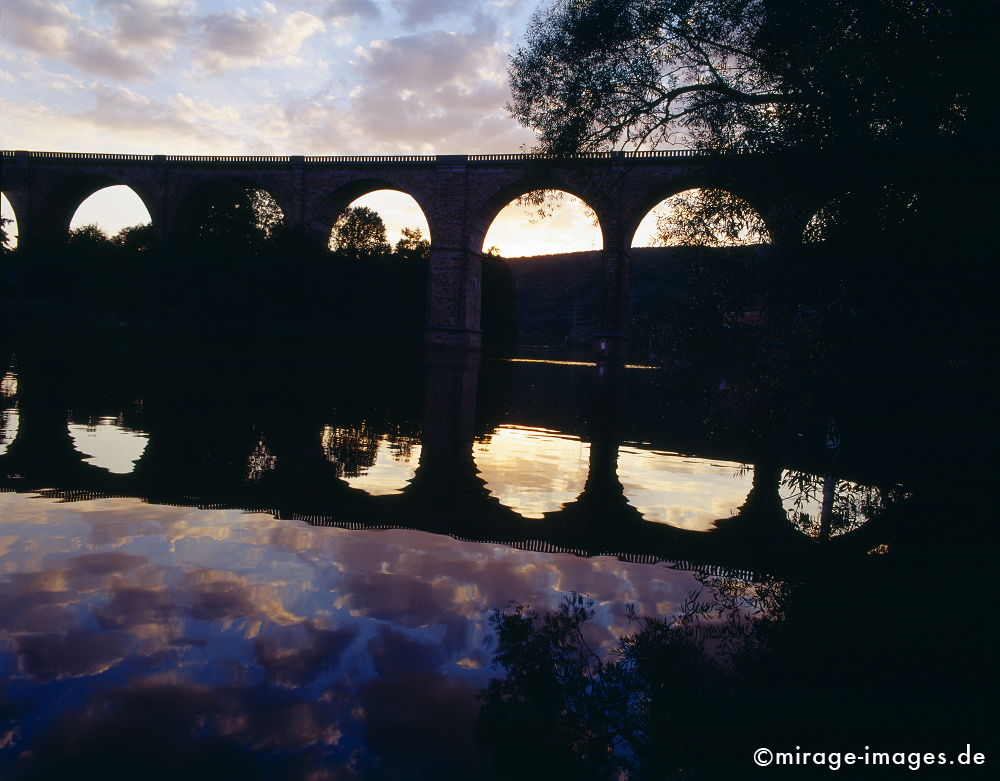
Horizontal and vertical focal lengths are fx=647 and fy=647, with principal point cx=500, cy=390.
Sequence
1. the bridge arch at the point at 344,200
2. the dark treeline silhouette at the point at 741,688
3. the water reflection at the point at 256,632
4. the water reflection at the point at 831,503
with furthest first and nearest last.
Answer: the bridge arch at the point at 344,200 < the water reflection at the point at 831,503 < the dark treeline silhouette at the point at 741,688 < the water reflection at the point at 256,632

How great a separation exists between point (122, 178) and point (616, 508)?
40.9 m

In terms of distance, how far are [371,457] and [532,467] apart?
148cm

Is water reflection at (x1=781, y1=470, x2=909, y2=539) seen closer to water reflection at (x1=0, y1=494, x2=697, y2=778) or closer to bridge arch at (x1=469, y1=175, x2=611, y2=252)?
water reflection at (x1=0, y1=494, x2=697, y2=778)

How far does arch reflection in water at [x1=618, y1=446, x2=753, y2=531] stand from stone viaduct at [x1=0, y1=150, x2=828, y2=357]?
2249 centimetres

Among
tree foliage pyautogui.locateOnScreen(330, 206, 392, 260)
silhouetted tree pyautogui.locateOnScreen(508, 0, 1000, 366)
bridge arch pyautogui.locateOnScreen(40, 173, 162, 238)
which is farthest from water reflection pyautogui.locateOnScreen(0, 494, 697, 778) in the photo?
tree foliage pyautogui.locateOnScreen(330, 206, 392, 260)

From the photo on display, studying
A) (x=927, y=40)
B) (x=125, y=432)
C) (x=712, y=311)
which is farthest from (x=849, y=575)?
(x=125, y=432)

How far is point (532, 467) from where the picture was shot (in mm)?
6020

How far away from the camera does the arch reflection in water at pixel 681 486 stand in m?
4.54

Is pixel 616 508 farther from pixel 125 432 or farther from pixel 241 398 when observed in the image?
pixel 241 398

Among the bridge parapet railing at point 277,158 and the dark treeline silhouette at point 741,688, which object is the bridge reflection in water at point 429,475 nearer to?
the dark treeline silhouette at point 741,688

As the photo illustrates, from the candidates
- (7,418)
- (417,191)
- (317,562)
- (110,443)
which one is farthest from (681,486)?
(417,191)

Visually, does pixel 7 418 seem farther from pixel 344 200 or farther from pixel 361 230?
pixel 361 230

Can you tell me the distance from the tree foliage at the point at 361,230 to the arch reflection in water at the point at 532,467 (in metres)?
47.3

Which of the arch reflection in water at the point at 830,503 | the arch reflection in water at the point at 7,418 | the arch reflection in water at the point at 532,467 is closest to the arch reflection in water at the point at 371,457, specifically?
the arch reflection in water at the point at 532,467
